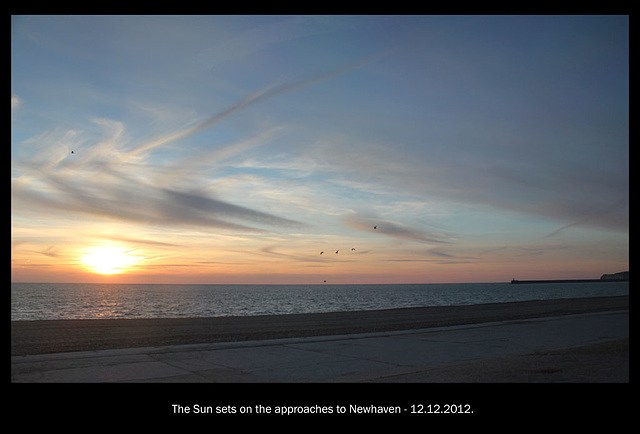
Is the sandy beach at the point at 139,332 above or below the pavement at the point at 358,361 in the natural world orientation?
above

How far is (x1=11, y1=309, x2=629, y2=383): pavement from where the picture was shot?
910 centimetres

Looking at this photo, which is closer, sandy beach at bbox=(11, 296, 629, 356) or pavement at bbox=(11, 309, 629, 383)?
pavement at bbox=(11, 309, 629, 383)

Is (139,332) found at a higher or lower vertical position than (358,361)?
higher

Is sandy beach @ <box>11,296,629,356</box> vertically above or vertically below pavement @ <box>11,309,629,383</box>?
above

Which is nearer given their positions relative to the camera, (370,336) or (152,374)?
(152,374)

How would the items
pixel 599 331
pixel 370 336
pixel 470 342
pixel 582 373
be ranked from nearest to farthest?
pixel 582 373 → pixel 470 342 → pixel 370 336 → pixel 599 331

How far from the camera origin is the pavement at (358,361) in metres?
9.10

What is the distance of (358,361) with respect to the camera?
1125 cm

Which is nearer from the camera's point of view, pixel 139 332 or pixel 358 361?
pixel 358 361

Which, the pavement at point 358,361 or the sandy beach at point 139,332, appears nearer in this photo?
the pavement at point 358,361
